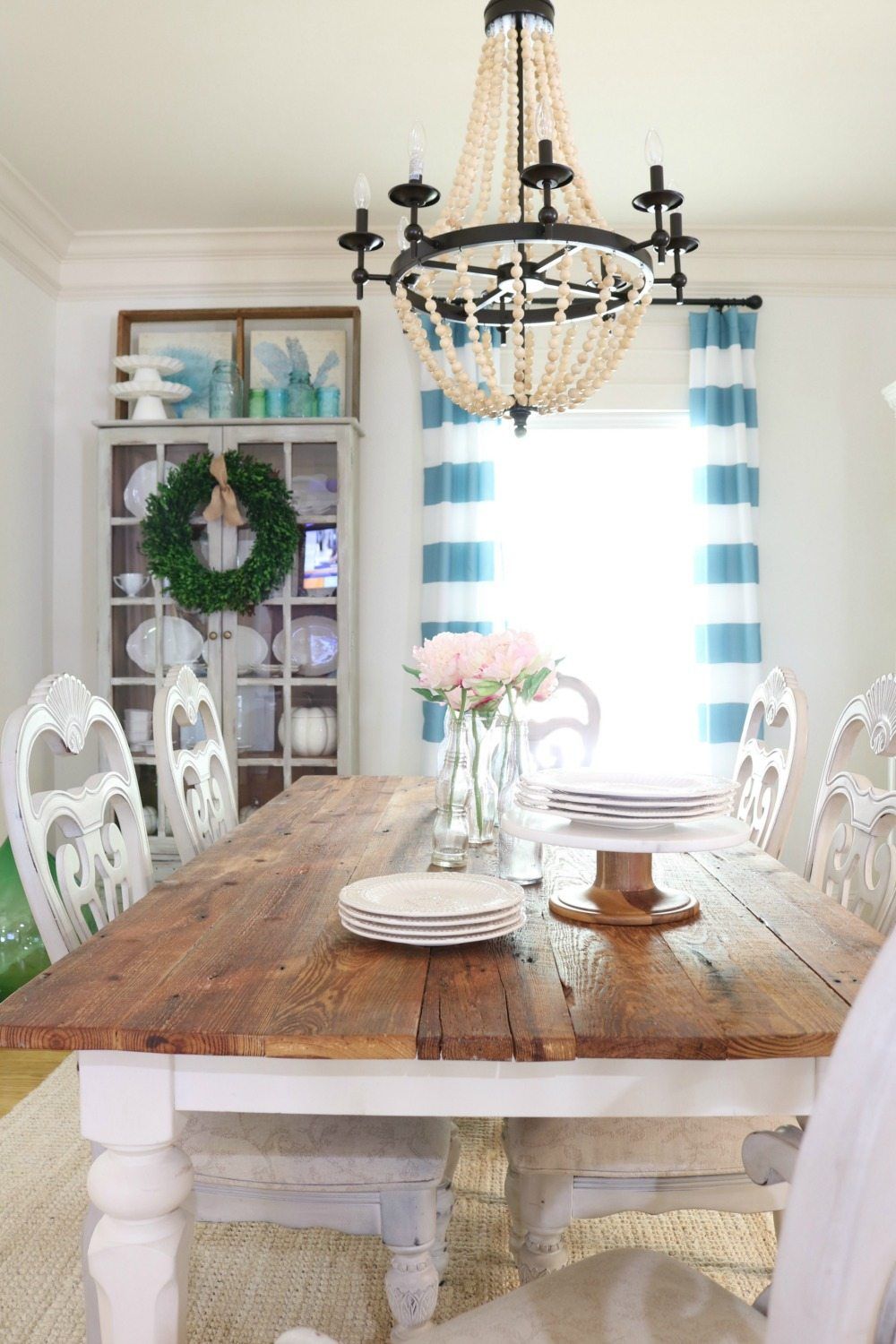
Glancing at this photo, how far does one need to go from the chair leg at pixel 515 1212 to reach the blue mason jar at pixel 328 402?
9.60 ft

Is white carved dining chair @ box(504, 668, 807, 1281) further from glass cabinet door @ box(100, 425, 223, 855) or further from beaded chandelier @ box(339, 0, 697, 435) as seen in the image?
glass cabinet door @ box(100, 425, 223, 855)

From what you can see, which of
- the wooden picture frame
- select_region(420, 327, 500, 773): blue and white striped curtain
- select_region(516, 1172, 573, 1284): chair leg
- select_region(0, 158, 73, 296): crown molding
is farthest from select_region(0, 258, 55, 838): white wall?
select_region(516, 1172, 573, 1284): chair leg

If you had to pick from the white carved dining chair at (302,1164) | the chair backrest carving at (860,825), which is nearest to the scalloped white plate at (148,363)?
the white carved dining chair at (302,1164)

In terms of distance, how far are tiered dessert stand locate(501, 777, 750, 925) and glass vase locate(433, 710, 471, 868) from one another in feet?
0.66

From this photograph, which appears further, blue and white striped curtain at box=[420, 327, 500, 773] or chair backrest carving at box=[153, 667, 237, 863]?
blue and white striped curtain at box=[420, 327, 500, 773]

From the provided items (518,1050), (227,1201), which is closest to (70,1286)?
(227,1201)

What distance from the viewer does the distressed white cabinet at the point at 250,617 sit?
12.2 feet

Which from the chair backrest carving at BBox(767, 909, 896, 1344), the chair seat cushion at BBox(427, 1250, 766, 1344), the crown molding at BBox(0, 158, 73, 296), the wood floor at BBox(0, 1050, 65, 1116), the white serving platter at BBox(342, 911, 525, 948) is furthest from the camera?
the crown molding at BBox(0, 158, 73, 296)

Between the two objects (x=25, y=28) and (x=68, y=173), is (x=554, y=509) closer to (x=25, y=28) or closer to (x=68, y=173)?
(x=68, y=173)

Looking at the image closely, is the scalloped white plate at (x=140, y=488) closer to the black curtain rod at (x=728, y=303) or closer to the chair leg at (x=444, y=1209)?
the black curtain rod at (x=728, y=303)

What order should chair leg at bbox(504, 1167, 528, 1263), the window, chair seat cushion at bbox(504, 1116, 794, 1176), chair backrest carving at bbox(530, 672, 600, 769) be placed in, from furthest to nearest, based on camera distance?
the window, chair backrest carving at bbox(530, 672, 600, 769), chair leg at bbox(504, 1167, 528, 1263), chair seat cushion at bbox(504, 1116, 794, 1176)

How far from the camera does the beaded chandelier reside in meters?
1.68

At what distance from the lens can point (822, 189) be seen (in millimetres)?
3543

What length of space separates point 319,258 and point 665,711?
85.3 inches
